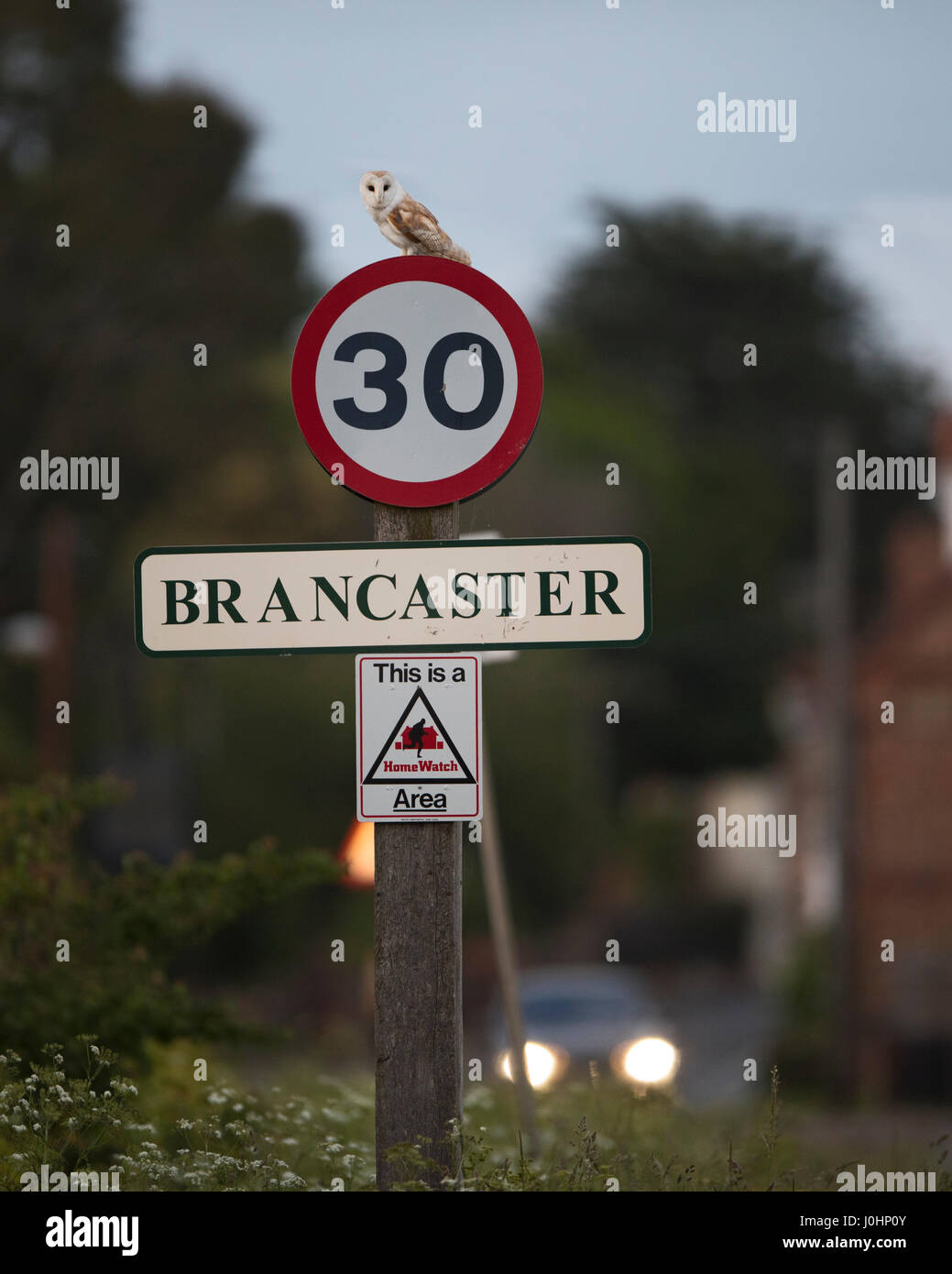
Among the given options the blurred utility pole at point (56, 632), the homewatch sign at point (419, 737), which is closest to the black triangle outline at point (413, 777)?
the homewatch sign at point (419, 737)

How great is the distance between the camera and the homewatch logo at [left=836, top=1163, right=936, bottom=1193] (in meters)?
4.22

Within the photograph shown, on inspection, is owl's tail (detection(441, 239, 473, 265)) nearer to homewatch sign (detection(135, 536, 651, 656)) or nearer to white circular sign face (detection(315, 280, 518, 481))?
white circular sign face (detection(315, 280, 518, 481))

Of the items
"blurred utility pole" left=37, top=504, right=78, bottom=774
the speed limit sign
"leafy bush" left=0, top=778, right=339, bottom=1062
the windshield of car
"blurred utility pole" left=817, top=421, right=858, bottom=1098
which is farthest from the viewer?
"blurred utility pole" left=37, top=504, right=78, bottom=774

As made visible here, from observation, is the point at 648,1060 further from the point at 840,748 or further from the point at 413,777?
the point at 840,748

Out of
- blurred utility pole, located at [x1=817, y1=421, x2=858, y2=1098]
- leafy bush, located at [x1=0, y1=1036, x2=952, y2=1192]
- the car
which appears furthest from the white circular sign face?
blurred utility pole, located at [x1=817, y1=421, x2=858, y2=1098]

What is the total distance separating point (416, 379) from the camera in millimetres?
4043

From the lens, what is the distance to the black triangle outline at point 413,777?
3988 millimetres

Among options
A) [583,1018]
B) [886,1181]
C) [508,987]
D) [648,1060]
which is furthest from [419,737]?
[583,1018]

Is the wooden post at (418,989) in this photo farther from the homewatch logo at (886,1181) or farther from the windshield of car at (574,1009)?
the windshield of car at (574,1009)

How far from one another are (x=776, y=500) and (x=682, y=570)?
4700mm

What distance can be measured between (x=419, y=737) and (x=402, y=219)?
1.31 m

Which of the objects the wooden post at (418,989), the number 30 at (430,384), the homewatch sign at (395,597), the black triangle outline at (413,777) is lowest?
the wooden post at (418,989)
